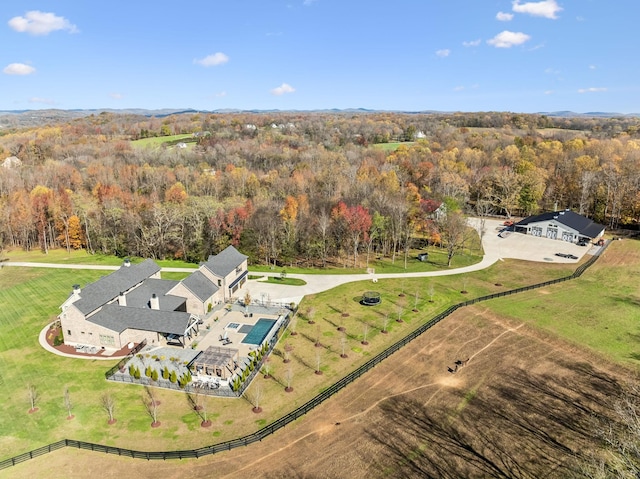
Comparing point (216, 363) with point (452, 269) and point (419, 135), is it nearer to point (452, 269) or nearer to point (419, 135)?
point (452, 269)

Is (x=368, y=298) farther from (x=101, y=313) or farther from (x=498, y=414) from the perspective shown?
(x=101, y=313)

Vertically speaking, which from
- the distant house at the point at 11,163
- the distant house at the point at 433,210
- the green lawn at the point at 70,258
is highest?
the distant house at the point at 11,163

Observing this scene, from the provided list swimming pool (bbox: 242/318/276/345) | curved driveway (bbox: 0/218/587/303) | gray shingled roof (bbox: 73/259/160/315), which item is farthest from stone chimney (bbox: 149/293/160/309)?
curved driveway (bbox: 0/218/587/303)

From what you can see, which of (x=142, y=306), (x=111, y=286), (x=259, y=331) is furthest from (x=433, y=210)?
(x=111, y=286)

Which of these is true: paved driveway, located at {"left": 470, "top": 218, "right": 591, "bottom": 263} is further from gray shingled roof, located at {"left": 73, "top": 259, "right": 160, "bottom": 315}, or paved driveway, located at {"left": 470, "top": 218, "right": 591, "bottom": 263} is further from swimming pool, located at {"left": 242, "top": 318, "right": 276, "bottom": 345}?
gray shingled roof, located at {"left": 73, "top": 259, "right": 160, "bottom": 315}

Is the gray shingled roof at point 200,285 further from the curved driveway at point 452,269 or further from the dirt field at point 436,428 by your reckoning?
the dirt field at point 436,428

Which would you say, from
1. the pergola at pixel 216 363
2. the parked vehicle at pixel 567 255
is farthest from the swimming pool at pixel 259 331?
the parked vehicle at pixel 567 255
